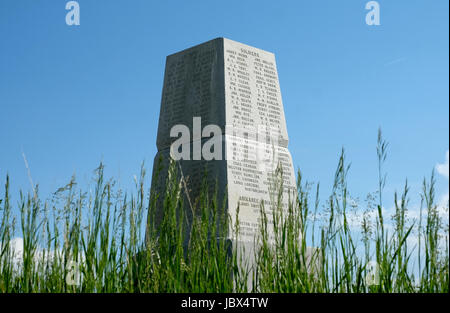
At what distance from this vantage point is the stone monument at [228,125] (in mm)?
5586

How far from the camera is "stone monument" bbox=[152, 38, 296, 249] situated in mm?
5586

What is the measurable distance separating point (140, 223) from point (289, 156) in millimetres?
3432

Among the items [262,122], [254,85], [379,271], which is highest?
[254,85]

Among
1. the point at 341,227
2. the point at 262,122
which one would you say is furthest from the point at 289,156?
the point at 341,227

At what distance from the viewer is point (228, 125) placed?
5.71 m

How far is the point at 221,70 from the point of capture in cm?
598

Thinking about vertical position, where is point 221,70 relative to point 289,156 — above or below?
above

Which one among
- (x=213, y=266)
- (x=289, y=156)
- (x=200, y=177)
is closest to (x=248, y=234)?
(x=200, y=177)
